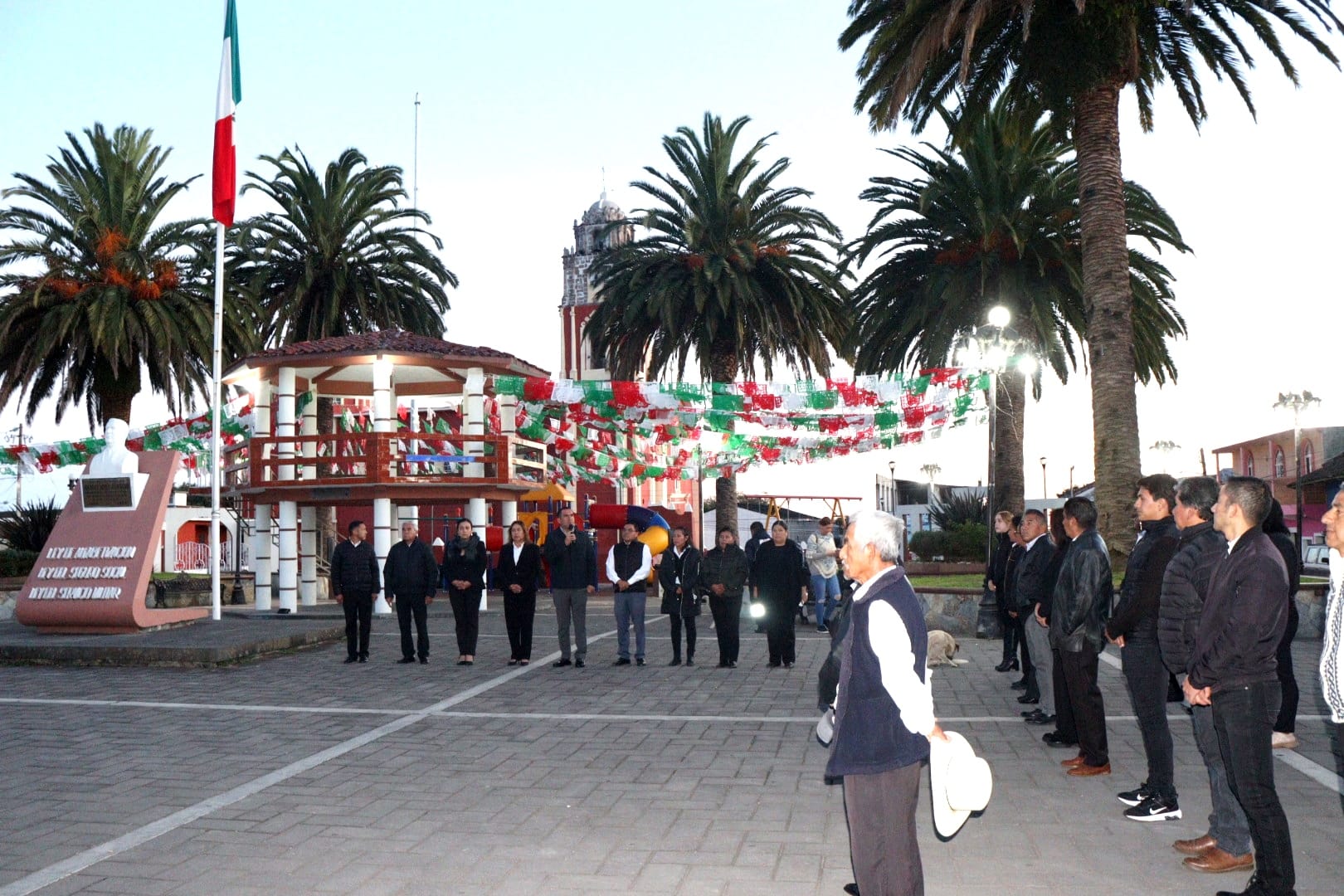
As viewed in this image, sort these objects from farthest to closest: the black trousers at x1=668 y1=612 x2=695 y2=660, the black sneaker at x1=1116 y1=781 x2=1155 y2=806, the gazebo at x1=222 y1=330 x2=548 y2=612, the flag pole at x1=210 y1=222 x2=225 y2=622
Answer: the gazebo at x1=222 y1=330 x2=548 y2=612
the flag pole at x1=210 y1=222 x2=225 y2=622
the black trousers at x1=668 y1=612 x2=695 y2=660
the black sneaker at x1=1116 y1=781 x2=1155 y2=806

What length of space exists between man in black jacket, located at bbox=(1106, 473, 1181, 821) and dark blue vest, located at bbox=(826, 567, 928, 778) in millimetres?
2839

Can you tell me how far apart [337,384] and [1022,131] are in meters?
16.8

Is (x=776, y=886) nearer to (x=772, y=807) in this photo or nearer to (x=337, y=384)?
(x=772, y=807)

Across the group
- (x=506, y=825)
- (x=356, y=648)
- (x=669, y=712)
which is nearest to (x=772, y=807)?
(x=506, y=825)

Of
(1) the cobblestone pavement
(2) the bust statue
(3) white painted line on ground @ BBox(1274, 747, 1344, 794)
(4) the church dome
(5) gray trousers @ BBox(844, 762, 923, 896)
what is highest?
(4) the church dome

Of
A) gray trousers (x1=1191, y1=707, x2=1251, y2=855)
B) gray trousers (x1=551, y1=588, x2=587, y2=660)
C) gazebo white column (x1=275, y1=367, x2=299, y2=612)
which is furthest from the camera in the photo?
gazebo white column (x1=275, y1=367, x2=299, y2=612)

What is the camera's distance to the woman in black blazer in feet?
49.1

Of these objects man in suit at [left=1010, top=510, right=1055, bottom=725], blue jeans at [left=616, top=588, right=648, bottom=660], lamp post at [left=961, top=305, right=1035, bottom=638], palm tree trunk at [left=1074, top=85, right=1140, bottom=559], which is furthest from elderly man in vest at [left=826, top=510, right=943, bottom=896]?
palm tree trunk at [left=1074, top=85, right=1140, bottom=559]

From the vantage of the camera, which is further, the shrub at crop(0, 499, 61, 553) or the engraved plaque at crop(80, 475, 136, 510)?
the shrub at crop(0, 499, 61, 553)

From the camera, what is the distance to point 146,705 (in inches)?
456

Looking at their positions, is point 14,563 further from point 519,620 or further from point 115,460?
point 519,620

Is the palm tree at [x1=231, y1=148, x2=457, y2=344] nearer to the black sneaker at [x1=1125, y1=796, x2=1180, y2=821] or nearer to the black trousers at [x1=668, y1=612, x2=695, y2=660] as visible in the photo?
the black trousers at [x1=668, y1=612, x2=695, y2=660]

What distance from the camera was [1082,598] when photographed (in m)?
7.92

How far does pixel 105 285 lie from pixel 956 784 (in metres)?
29.9
